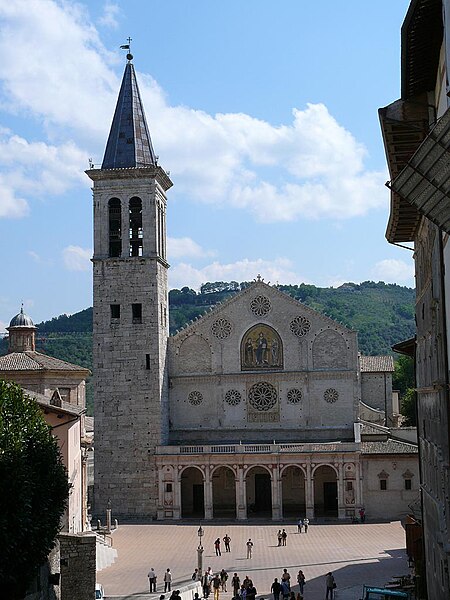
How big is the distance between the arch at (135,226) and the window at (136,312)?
357 centimetres

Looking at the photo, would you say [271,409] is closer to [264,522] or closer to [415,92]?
[264,522]

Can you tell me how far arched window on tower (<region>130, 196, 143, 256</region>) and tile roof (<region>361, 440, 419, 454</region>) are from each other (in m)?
19.6

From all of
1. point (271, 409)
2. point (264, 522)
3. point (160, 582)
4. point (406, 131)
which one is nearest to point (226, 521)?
point (264, 522)

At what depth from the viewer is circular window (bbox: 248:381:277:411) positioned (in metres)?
59.9

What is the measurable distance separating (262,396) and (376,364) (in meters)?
16.5

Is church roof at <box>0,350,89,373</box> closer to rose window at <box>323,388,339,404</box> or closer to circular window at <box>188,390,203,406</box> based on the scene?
circular window at <box>188,390,203,406</box>

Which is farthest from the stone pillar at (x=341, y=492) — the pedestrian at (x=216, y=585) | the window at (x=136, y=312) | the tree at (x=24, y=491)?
the tree at (x=24, y=491)

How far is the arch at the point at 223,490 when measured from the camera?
60.0m

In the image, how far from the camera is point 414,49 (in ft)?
43.5

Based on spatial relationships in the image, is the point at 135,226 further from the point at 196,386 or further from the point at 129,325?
the point at 196,386

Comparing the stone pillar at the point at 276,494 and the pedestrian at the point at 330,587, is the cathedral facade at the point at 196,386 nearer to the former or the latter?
the stone pillar at the point at 276,494

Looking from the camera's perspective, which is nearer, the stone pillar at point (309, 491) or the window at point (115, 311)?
the stone pillar at point (309, 491)

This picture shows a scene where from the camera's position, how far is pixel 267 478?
196 ft

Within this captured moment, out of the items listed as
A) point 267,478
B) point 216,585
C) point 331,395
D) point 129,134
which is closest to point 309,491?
point 267,478
